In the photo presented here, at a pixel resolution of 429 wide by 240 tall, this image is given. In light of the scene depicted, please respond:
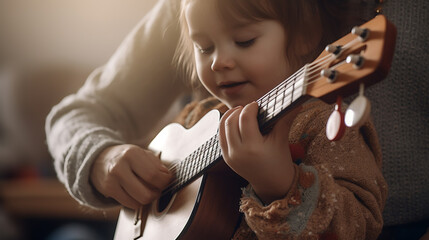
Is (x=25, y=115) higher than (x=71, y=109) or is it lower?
lower

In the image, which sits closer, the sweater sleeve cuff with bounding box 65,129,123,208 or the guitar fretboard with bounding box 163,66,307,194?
the guitar fretboard with bounding box 163,66,307,194

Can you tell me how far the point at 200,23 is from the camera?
2.06ft

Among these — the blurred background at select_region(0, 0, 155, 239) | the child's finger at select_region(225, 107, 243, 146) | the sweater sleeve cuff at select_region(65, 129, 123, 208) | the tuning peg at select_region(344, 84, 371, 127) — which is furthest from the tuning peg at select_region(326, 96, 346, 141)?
the blurred background at select_region(0, 0, 155, 239)

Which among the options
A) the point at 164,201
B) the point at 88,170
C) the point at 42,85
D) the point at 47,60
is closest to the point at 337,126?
the point at 164,201

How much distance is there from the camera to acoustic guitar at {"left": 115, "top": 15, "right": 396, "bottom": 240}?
39 centimetres

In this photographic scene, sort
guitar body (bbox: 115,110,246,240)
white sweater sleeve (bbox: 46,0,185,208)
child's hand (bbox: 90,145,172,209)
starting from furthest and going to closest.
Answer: white sweater sleeve (bbox: 46,0,185,208) < child's hand (bbox: 90,145,172,209) < guitar body (bbox: 115,110,246,240)

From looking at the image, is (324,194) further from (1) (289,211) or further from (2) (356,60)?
(2) (356,60)

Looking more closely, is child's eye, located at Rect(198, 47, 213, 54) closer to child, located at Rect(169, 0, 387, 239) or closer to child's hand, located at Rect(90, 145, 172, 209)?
child, located at Rect(169, 0, 387, 239)

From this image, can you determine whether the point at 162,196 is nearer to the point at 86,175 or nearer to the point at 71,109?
the point at 86,175

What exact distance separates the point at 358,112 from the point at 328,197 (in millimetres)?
139

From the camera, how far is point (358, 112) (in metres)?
0.38

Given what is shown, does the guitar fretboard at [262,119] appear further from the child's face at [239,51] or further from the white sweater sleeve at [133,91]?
the white sweater sleeve at [133,91]

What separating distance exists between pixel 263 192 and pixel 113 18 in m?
1.66

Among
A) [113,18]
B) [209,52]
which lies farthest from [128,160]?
[113,18]
